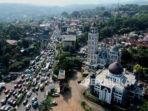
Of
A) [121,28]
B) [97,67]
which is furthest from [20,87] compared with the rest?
[121,28]

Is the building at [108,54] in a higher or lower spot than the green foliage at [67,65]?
higher

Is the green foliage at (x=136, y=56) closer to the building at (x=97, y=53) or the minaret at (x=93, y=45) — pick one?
the building at (x=97, y=53)

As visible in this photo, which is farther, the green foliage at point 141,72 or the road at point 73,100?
the green foliage at point 141,72

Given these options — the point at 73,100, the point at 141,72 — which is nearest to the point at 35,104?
the point at 73,100

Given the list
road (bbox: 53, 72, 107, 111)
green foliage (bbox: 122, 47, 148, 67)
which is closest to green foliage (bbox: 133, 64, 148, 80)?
green foliage (bbox: 122, 47, 148, 67)

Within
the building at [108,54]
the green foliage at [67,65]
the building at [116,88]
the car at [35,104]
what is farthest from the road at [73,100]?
the building at [108,54]

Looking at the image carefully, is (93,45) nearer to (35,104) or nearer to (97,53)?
(97,53)

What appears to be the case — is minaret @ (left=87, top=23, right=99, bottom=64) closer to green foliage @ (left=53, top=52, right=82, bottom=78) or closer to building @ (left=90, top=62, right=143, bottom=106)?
green foliage @ (left=53, top=52, right=82, bottom=78)

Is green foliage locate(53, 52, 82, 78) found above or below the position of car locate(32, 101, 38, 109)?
above

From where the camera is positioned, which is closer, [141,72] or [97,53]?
[141,72]
